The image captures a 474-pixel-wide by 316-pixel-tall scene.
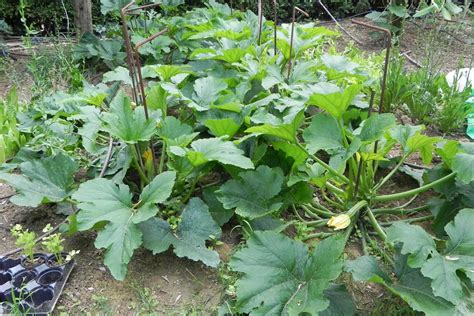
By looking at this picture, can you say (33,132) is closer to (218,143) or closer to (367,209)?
(218,143)

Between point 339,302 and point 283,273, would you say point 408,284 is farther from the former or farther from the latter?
point 283,273

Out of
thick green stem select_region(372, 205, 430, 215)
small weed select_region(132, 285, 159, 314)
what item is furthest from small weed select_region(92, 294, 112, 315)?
thick green stem select_region(372, 205, 430, 215)

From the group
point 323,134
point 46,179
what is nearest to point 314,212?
point 323,134

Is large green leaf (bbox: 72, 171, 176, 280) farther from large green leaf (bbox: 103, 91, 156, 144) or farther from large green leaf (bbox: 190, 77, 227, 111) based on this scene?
large green leaf (bbox: 190, 77, 227, 111)

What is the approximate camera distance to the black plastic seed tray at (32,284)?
79.2 inches

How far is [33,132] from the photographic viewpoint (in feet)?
9.56

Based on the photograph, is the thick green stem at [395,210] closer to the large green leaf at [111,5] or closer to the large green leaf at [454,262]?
the large green leaf at [454,262]

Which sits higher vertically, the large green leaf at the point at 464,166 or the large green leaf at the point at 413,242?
the large green leaf at the point at 464,166

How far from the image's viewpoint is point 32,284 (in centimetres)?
206

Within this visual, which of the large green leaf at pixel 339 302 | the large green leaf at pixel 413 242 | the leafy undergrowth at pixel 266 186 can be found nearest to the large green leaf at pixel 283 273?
the leafy undergrowth at pixel 266 186

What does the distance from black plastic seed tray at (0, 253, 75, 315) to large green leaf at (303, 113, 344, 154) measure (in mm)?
1178

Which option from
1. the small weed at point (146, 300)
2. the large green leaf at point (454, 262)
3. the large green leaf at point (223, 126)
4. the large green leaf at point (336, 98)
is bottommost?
the small weed at point (146, 300)

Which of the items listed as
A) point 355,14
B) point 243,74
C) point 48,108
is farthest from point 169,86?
point 355,14

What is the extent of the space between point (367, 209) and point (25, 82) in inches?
126
